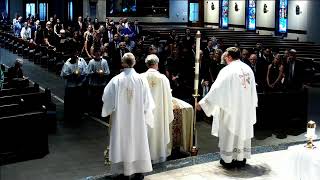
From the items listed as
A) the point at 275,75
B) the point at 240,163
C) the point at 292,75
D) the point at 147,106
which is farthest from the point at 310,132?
the point at 292,75

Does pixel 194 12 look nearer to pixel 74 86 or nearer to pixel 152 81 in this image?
pixel 74 86

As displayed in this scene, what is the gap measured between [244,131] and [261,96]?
4.10 metres

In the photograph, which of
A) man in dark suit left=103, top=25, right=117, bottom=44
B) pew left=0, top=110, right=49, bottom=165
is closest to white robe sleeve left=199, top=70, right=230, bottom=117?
pew left=0, top=110, right=49, bottom=165

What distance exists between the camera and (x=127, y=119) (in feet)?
22.5

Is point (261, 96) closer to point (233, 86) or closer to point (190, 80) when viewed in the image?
point (190, 80)

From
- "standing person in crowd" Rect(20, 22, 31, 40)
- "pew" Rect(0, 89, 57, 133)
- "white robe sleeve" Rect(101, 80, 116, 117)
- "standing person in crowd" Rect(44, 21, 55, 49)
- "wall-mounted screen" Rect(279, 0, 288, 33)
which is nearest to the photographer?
"white robe sleeve" Rect(101, 80, 116, 117)

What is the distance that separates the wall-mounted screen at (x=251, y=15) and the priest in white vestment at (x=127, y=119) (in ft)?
85.1

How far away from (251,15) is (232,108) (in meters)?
25.7

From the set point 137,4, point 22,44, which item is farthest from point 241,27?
point 22,44

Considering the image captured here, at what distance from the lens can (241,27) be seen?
33.4 metres

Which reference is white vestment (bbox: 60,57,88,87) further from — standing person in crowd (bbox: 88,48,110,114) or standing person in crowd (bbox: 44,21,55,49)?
standing person in crowd (bbox: 44,21,55,49)

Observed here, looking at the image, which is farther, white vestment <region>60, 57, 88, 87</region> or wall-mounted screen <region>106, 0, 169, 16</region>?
wall-mounted screen <region>106, 0, 169, 16</region>

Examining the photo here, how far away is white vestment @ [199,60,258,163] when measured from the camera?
24.4 feet

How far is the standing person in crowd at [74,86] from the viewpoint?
1216cm
